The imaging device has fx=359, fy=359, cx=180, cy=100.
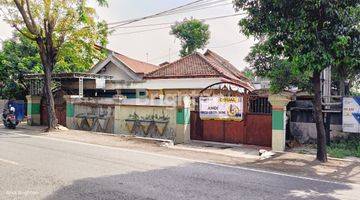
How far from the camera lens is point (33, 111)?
2248 centimetres

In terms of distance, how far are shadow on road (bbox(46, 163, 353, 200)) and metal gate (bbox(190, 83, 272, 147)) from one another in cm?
541

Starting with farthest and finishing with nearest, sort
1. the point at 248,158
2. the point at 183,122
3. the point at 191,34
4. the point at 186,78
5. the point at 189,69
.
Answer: the point at 191,34
the point at 189,69
the point at 186,78
the point at 183,122
the point at 248,158

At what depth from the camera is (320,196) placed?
700cm

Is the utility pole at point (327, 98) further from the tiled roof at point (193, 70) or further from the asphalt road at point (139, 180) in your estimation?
the tiled roof at point (193, 70)

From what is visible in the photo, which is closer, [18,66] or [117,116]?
[117,116]

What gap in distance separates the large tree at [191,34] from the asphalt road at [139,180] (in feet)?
115

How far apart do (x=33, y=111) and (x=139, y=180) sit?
16.9 m

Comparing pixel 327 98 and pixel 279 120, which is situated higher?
pixel 327 98

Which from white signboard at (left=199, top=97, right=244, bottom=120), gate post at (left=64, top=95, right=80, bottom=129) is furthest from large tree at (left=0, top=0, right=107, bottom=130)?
white signboard at (left=199, top=97, right=244, bottom=120)

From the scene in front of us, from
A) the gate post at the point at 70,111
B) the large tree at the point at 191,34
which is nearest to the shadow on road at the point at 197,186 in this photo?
the gate post at the point at 70,111

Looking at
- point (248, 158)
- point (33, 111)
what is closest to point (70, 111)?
point (33, 111)

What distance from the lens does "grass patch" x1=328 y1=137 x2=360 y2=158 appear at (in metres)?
12.1

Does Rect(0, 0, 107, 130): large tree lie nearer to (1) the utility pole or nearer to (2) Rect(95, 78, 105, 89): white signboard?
(2) Rect(95, 78, 105, 89): white signboard

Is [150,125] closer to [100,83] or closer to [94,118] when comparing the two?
[94,118]
